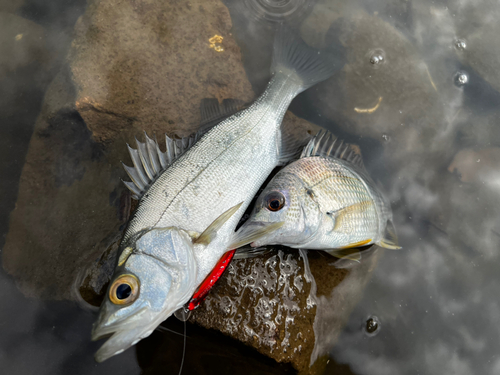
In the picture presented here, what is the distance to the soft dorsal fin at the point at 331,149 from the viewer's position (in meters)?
2.72

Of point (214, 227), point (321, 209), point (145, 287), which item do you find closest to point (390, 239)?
point (321, 209)

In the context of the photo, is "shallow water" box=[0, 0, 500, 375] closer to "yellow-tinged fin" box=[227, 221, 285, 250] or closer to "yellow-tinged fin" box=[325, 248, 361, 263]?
"yellow-tinged fin" box=[325, 248, 361, 263]

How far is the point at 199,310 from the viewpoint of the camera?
2379mm

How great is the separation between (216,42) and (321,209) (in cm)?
184

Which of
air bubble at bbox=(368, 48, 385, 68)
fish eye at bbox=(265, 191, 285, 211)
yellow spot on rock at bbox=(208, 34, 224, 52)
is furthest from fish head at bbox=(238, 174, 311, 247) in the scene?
air bubble at bbox=(368, 48, 385, 68)

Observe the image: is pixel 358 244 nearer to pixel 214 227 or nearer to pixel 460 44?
pixel 214 227

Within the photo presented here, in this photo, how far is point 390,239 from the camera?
2.75m

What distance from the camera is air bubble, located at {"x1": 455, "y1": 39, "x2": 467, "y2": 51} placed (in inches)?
128

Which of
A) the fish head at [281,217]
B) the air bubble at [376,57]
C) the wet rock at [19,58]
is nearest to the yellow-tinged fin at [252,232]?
the fish head at [281,217]

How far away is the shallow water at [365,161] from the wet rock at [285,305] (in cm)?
4

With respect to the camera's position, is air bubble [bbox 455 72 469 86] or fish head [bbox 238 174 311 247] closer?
fish head [bbox 238 174 311 247]

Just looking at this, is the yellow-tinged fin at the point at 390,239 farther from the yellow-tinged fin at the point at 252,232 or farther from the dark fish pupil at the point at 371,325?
the yellow-tinged fin at the point at 252,232

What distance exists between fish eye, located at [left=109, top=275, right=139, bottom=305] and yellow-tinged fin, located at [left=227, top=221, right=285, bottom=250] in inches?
25.8

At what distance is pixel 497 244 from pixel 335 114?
1.86 meters
